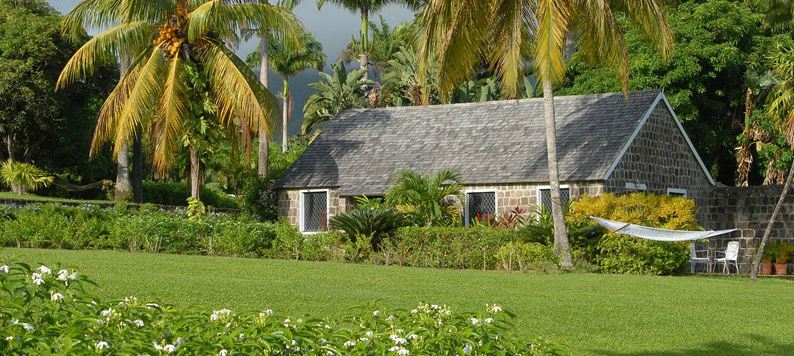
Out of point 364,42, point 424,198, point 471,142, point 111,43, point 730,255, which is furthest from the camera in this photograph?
point 364,42

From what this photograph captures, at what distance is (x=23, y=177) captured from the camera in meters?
40.0

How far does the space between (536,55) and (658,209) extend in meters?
5.13

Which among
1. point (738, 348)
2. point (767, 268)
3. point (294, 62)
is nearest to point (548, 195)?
point (767, 268)

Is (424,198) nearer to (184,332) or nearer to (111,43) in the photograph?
(111,43)

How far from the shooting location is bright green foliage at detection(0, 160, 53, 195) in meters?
39.9

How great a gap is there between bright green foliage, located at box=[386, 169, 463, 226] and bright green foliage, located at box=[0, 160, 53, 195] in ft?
55.1

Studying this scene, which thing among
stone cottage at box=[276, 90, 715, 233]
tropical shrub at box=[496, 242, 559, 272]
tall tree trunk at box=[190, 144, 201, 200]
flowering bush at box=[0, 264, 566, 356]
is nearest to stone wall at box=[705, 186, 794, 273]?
stone cottage at box=[276, 90, 715, 233]

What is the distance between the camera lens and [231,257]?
2392cm

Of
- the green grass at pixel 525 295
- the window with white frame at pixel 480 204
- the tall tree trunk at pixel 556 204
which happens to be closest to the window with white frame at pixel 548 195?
the window with white frame at pixel 480 204

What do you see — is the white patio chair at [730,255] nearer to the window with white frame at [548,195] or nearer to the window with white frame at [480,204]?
the window with white frame at [548,195]

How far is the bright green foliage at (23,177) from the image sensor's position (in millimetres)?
39875

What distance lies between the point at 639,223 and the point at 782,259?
7.10m

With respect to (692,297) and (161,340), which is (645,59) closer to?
(692,297)

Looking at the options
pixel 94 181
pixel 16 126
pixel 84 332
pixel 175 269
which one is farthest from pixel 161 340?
pixel 94 181
